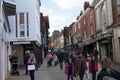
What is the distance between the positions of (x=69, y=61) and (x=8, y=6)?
7.16 m

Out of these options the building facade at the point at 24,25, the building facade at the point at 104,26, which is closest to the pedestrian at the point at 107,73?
the building facade at the point at 104,26

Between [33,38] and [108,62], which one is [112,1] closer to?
[33,38]

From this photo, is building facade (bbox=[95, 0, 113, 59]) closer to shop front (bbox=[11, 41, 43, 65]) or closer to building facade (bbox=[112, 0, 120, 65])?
building facade (bbox=[112, 0, 120, 65])

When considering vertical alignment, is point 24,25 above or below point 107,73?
above

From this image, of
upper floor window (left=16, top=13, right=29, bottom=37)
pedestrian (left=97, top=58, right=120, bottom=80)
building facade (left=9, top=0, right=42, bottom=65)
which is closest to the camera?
pedestrian (left=97, top=58, right=120, bottom=80)

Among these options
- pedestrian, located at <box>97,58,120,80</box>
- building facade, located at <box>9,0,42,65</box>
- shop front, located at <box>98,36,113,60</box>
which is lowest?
pedestrian, located at <box>97,58,120,80</box>

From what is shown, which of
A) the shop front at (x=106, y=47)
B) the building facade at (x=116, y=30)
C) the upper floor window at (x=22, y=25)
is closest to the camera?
the building facade at (x=116, y=30)

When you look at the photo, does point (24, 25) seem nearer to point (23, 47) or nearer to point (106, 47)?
point (23, 47)

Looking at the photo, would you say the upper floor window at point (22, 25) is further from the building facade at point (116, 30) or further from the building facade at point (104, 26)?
the building facade at point (116, 30)

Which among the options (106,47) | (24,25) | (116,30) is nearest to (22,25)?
(24,25)

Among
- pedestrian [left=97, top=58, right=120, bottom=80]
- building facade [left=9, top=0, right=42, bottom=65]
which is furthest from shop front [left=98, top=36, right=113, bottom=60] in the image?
pedestrian [left=97, top=58, right=120, bottom=80]

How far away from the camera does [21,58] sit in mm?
38125

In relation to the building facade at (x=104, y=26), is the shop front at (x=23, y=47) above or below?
below

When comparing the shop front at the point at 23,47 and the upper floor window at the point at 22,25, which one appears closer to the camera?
the shop front at the point at 23,47
